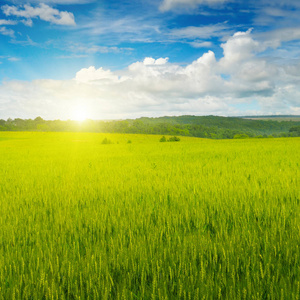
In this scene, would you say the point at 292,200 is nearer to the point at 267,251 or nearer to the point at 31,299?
the point at 267,251

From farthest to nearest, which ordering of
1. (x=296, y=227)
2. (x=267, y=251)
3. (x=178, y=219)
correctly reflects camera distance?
(x=178, y=219), (x=296, y=227), (x=267, y=251)

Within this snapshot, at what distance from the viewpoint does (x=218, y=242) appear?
10.8ft

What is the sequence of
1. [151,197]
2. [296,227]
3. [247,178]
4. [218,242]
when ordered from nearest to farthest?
[218,242] → [296,227] → [151,197] → [247,178]

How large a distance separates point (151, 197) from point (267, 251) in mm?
3107

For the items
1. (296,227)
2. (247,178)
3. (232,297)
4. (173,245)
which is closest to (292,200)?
(296,227)

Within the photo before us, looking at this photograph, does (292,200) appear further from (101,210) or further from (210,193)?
(101,210)

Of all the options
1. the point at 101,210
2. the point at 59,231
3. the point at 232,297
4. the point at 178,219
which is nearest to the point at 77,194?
the point at 101,210

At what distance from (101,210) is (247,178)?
16.6 feet

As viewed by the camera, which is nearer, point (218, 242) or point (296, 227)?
point (218, 242)

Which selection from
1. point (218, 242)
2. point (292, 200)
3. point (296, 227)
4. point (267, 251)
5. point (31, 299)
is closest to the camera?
point (31, 299)

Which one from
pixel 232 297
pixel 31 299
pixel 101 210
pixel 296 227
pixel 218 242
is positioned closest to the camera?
pixel 232 297

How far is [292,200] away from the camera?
17.0 ft

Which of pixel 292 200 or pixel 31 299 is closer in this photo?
pixel 31 299

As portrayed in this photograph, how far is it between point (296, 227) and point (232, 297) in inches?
84.7
